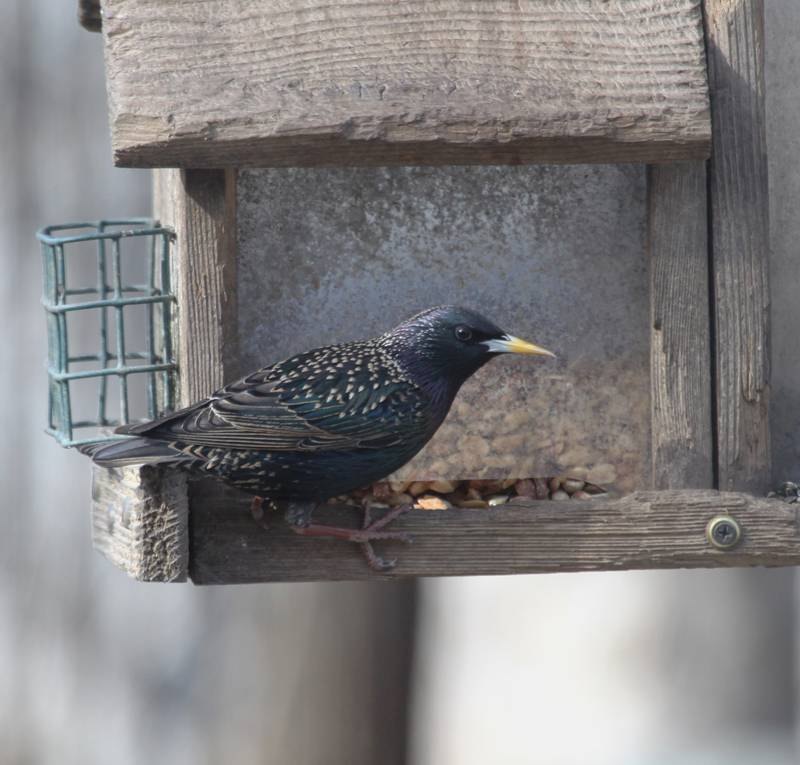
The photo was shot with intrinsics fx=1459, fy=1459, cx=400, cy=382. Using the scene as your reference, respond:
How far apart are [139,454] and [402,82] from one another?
0.92m

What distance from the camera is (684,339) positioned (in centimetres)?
322

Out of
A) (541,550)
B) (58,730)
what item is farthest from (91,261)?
(541,550)

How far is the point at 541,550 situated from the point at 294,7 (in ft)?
4.12

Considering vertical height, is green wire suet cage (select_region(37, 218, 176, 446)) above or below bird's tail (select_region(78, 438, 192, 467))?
above

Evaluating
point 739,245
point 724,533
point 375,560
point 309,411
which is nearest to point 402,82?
point 309,411

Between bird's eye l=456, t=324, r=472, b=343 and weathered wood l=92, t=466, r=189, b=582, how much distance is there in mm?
663

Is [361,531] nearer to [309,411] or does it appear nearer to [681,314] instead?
[309,411]

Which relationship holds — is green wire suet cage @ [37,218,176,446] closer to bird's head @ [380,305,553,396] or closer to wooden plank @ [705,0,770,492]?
bird's head @ [380,305,553,396]

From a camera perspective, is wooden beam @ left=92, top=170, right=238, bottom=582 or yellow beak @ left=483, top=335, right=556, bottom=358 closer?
wooden beam @ left=92, top=170, right=238, bottom=582

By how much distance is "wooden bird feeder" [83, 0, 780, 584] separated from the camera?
2920 mm

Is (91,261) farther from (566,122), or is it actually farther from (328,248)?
(566,122)

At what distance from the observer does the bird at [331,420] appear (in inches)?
118

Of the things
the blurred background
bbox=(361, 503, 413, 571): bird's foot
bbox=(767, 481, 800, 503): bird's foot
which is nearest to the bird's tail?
bbox=(361, 503, 413, 571): bird's foot

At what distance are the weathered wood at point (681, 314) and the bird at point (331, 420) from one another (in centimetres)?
32
